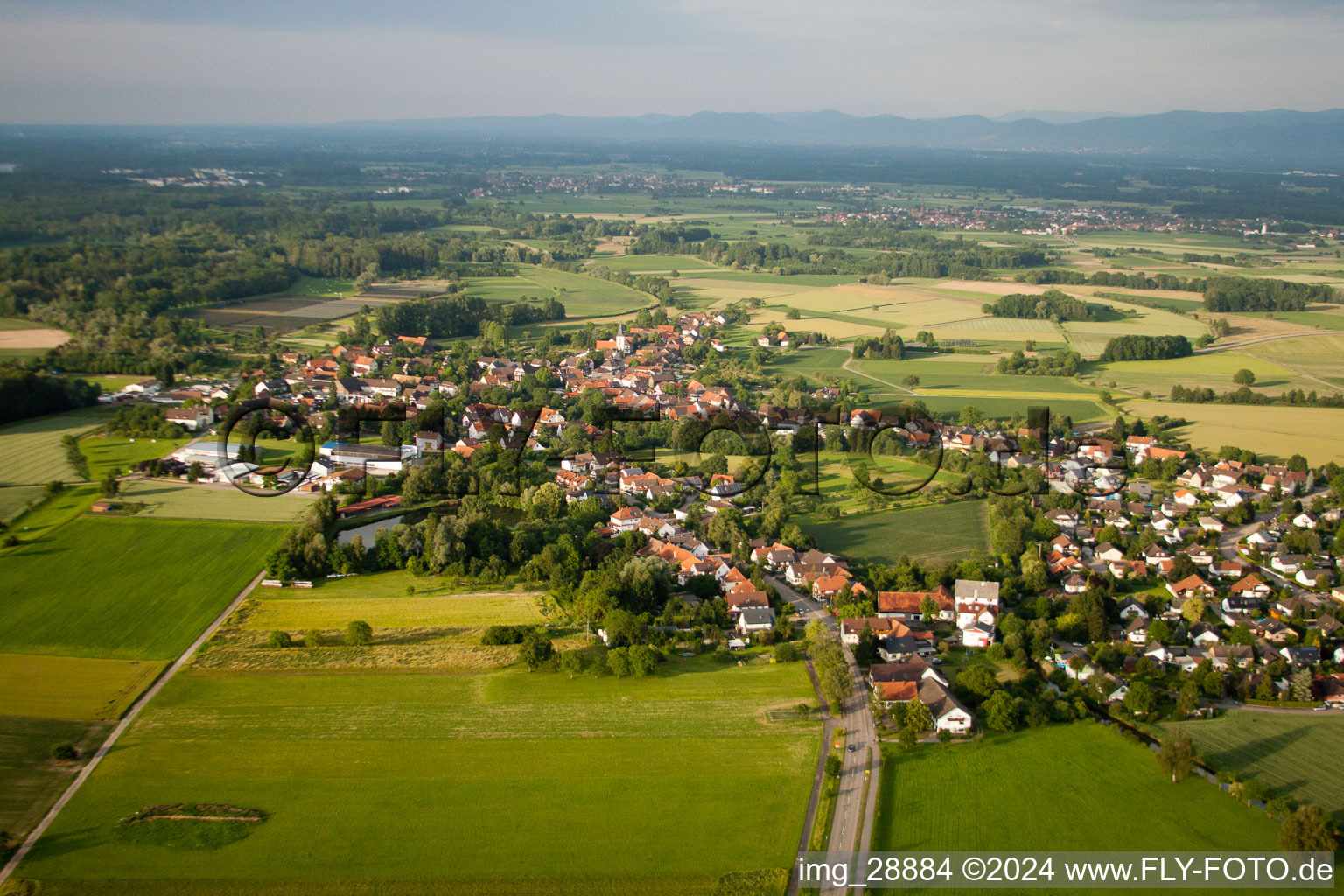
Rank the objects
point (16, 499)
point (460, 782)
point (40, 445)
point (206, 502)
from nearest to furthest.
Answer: point (460, 782)
point (16, 499)
point (206, 502)
point (40, 445)

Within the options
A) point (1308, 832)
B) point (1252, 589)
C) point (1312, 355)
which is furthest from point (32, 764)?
point (1312, 355)

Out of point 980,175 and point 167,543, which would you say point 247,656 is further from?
point 980,175

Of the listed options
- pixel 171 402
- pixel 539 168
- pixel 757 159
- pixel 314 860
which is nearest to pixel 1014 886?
pixel 314 860

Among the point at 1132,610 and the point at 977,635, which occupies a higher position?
the point at 1132,610

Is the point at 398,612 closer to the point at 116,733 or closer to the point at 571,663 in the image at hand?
the point at 571,663

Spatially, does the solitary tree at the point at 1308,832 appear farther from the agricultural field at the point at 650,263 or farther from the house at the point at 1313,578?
the agricultural field at the point at 650,263

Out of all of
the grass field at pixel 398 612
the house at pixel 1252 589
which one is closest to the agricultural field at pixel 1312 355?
the house at pixel 1252 589

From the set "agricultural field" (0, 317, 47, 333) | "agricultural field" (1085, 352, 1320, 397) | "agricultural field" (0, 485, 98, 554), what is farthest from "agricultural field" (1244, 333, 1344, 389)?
"agricultural field" (0, 317, 47, 333)
